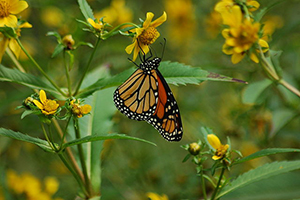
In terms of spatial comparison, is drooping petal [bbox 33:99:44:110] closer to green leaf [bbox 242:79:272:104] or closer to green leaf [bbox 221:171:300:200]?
green leaf [bbox 221:171:300:200]

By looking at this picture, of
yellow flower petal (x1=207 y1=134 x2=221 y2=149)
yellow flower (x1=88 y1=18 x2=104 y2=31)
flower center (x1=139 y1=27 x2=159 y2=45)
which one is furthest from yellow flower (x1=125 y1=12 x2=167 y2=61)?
yellow flower petal (x1=207 y1=134 x2=221 y2=149)

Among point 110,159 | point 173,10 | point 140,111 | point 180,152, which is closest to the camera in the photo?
point 140,111

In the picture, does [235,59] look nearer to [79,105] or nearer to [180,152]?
[79,105]

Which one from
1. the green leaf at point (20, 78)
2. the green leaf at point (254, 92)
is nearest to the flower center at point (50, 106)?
the green leaf at point (20, 78)

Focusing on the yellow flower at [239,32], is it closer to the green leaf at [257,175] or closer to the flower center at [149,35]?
the flower center at [149,35]

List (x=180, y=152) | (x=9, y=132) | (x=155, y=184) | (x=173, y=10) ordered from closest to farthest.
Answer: (x=9, y=132) → (x=155, y=184) → (x=180, y=152) → (x=173, y=10)

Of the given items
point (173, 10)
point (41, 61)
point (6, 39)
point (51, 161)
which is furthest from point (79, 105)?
point (173, 10)
